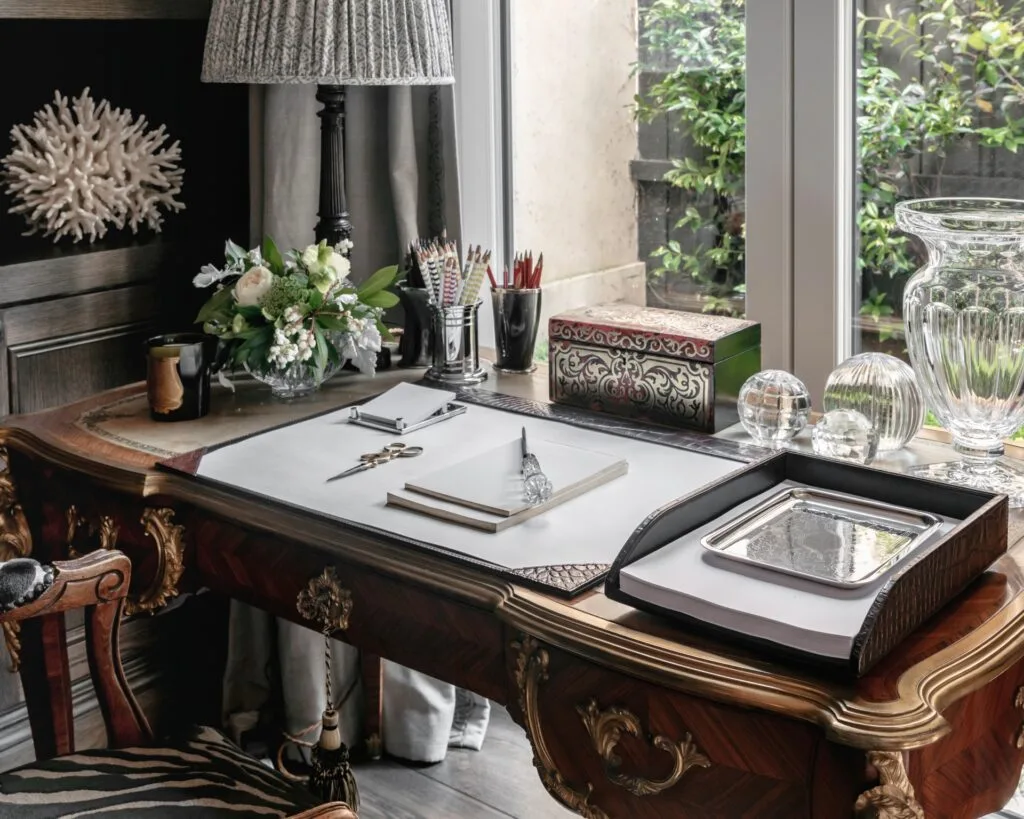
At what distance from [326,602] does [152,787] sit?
0.89 feet

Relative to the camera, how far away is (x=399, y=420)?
169 centimetres

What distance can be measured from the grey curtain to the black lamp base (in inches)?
8.2

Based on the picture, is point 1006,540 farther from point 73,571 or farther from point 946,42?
point 73,571

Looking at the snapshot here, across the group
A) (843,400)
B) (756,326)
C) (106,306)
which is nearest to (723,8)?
(756,326)

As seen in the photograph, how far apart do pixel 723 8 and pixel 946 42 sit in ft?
1.13

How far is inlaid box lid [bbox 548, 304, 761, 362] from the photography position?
1.61 metres

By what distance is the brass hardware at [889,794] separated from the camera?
0.98 metres

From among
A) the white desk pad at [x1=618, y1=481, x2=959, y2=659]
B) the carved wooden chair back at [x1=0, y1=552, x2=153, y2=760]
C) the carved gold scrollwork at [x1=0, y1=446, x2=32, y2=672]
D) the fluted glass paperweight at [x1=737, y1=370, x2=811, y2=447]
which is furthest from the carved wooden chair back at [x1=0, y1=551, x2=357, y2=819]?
the fluted glass paperweight at [x1=737, y1=370, x2=811, y2=447]

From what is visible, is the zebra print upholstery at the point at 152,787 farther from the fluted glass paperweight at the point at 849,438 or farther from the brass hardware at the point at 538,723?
the fluted glass paperweight at the point at 849,438

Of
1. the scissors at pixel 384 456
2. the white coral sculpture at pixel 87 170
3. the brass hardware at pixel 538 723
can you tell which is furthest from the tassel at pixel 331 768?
the white coral sculpture at pixel 87 170

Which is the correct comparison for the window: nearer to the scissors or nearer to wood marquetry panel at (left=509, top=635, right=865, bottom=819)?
the scissors

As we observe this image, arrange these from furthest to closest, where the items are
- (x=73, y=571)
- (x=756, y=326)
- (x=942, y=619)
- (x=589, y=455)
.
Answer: (x=756, y=326)
(x=589, y=455)
(x=73, y=571)
(x=942, y=619)

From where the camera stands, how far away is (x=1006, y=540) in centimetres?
121

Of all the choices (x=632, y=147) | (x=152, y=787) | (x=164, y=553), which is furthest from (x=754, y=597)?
(x=632, y=147)
